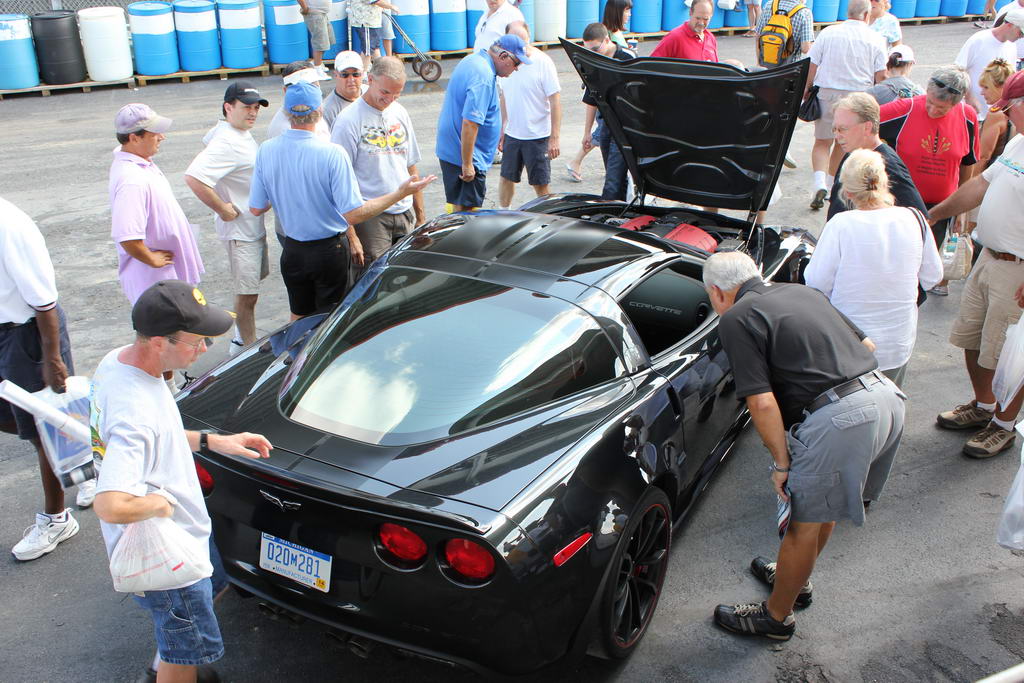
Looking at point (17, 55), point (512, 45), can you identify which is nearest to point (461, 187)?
point (512, 45)

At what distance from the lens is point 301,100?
4.95 metres

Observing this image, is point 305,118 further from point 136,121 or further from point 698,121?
point 698,121

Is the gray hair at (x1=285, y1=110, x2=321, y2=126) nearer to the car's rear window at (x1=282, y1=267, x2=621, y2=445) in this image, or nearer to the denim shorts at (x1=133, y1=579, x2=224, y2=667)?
the car's rear window at (x1=282, y1=267, x2=621, y2=445)

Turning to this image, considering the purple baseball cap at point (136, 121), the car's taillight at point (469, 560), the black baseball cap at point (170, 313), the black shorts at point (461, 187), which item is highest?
the purple baseball cap at point (136, 121)

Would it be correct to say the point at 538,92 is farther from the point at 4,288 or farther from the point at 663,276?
the point at 4,288

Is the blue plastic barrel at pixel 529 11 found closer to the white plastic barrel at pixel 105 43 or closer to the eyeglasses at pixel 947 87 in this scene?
the white plastic barrel at pixel 105 43

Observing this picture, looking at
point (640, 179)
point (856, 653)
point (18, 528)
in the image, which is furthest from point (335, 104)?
point (856, 653)

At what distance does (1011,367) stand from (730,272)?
2.12m

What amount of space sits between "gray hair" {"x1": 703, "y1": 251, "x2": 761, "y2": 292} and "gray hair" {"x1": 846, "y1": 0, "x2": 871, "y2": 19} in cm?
627

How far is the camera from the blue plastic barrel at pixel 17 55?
11.4 m

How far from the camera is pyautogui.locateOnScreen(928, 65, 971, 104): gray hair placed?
5.49 meters

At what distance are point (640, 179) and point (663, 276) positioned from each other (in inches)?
57.6

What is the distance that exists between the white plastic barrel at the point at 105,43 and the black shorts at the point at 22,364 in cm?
962

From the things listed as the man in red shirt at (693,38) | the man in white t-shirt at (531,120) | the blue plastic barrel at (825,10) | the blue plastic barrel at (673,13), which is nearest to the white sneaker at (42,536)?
the man in white t-shirt at (531,120)
